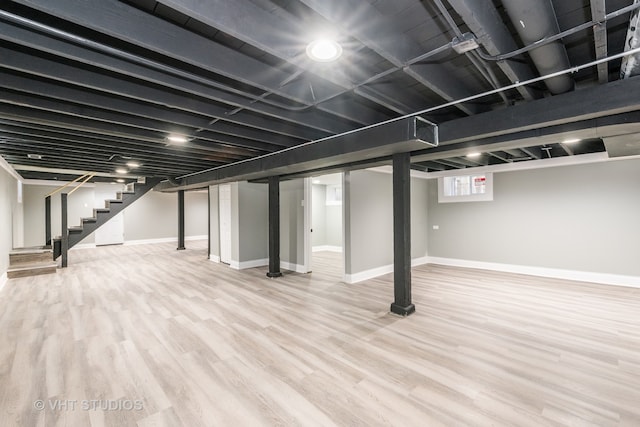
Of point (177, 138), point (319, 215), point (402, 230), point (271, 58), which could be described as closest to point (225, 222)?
point (319, 215)

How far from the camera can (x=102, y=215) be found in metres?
8.14

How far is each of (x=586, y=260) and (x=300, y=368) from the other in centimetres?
578

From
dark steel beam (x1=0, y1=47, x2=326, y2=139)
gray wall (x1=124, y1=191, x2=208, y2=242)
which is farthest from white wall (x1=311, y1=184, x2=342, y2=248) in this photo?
dark steel beam (x1=0, y1=47, x2=326, y2=139)

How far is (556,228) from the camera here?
5.56 m

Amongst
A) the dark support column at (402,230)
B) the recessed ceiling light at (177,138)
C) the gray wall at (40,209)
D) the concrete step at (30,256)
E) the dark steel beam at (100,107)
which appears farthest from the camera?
the gray wall at (40,209)

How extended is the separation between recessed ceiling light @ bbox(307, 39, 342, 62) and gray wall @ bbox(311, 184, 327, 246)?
756cm

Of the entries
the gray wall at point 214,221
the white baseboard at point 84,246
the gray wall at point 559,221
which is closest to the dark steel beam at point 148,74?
the gray wall at point 559,221

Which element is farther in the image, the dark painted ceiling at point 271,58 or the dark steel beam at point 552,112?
the dark steel beam at point 552,112

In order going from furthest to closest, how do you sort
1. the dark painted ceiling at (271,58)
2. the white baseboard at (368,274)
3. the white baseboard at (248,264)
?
the white baseboard at (248,264) < the white baseboard at (368,274) < the dark painted ceiling at (271,58)

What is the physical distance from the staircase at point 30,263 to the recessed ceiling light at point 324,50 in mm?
7562

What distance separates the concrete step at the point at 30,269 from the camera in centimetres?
579

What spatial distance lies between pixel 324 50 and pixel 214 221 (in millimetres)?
6955

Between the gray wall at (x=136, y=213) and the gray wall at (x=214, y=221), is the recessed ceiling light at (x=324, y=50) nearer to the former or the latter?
the gray wall at (x=214, y=221)

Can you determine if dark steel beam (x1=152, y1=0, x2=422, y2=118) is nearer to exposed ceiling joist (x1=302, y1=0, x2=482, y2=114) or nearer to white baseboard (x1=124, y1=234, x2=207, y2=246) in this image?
exposed ceiling joist (x1=302, y1=0, x2=482, y2=114)
